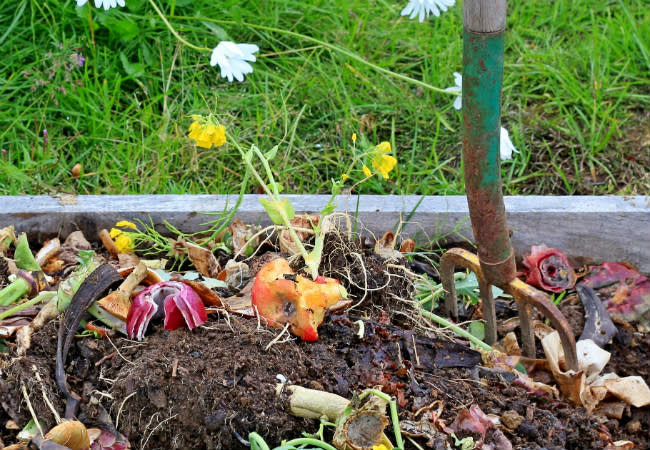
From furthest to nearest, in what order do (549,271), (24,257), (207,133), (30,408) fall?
(549,271) → (24,257) → (207,133) → (30,408)

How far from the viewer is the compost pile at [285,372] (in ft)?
5.08

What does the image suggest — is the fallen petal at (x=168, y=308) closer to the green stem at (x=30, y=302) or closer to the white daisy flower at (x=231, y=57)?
the green stem at (x=30, y=302)

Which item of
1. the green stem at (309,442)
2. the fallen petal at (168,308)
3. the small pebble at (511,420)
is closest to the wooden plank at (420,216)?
the fallen petal at (168,308)

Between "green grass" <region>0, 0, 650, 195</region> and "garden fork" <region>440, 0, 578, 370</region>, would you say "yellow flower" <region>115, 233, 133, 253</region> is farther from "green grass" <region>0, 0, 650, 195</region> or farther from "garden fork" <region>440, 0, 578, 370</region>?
"garden fork" <region>440, 0, 578, 370</region>

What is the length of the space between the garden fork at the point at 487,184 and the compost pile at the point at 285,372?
81 mm

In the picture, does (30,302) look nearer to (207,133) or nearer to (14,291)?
(14,291)

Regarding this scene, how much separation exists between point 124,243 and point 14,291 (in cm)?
31

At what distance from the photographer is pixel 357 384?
163cm

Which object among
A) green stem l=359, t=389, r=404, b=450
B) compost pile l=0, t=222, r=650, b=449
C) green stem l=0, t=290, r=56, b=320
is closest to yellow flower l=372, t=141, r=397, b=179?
compost pile l=0, t=222, r=650, b=449

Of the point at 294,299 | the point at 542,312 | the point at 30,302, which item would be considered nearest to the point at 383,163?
the point at 294,299

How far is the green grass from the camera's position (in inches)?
103

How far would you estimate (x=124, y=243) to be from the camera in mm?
2094

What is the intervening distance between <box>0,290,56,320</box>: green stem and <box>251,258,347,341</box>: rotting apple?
485 mm

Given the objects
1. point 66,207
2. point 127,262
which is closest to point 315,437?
point 127,262
